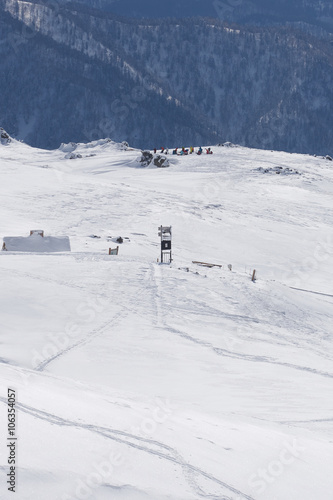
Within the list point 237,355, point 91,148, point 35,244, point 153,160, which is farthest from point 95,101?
point 237,355

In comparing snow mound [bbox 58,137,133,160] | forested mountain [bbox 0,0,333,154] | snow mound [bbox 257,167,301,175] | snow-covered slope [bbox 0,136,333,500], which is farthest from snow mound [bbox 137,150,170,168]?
forested mountain [bbox 0,0,333,154]

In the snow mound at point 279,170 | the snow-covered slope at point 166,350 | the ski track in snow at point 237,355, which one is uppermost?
the snow mound at point 279,170

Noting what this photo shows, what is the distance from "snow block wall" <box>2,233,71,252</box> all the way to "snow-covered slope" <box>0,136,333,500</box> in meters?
0.81

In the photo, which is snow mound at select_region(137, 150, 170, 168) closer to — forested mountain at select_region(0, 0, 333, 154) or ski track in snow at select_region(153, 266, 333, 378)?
ski track in snow at select_region(153, 266, 333, 378)

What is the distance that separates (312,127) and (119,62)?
197 ft

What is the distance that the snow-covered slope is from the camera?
8484 millimetres

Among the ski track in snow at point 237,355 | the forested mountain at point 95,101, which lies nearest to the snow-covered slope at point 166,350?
the ski track in snow at point 237,355

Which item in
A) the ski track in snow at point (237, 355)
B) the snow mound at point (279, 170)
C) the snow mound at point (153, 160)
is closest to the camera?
the ski track in snow at point (237, 355)

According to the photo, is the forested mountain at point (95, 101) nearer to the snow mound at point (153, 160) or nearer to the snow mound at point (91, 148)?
the snow mound at point (91, 148)

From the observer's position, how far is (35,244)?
23891 mm

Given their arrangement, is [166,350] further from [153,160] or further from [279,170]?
[279,170]

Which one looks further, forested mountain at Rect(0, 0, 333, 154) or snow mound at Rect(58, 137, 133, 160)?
forested mountain at Rect(0, 0, 333, 154)

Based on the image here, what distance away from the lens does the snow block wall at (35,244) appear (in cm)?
2372

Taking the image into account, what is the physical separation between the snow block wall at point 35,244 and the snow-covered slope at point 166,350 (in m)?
0.81
